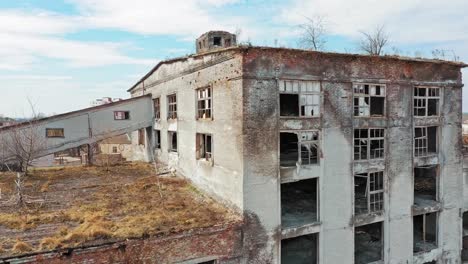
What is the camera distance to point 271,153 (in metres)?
12.7

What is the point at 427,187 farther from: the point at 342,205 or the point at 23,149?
the point at 23,149

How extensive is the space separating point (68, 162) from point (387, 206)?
3589 cm

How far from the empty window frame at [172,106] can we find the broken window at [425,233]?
524 inches

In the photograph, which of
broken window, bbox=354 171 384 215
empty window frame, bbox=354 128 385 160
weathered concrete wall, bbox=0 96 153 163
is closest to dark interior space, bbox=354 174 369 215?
broken window, bbox=354 171 384 215

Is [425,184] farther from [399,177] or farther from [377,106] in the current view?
[377,106]

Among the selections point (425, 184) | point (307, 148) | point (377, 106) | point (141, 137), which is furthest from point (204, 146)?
point (141, 137)

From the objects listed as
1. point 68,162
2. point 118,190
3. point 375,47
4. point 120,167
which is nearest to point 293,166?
point 118,190

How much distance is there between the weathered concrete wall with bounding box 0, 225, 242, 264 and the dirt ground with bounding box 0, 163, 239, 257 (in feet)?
0.88

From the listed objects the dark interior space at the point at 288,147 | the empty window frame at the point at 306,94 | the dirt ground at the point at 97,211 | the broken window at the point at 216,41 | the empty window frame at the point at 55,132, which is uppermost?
the broken window at the point at 216,41

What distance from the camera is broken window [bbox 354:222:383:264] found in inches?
599

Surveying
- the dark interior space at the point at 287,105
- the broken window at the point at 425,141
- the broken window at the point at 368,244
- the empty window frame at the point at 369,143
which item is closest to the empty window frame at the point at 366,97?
the empty window frame at the point at 369,143

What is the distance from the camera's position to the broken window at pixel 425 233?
16.5 meters

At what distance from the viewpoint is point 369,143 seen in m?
14.7

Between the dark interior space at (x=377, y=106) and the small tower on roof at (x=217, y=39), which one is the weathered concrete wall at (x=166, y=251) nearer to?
the dark interior space at (x=377, y=106)
